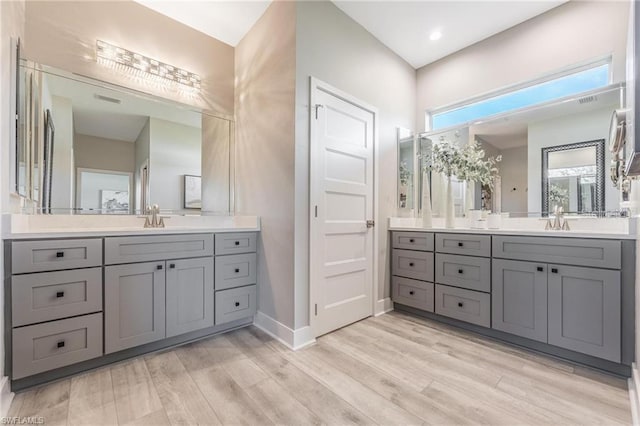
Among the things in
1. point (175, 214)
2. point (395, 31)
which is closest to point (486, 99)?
point (395, 31)

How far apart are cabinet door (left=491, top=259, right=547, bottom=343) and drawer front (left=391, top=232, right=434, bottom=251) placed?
0.58 metres

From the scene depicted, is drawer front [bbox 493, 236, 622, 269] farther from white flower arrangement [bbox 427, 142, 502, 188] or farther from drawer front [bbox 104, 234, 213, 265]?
drawer front [bbox 104, 234, 213, 265]

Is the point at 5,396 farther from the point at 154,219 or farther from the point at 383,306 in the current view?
the point at 383,306

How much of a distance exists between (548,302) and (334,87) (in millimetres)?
2327

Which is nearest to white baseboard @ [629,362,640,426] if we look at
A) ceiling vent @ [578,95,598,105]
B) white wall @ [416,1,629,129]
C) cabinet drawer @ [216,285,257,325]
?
ceiling vent @ [578,95,598,105]

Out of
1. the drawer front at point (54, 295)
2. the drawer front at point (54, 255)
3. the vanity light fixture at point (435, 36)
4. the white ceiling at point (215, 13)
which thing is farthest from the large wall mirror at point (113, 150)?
the vanity light fixture at point (435, 36)

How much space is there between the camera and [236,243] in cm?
244

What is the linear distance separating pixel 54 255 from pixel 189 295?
2.80ft

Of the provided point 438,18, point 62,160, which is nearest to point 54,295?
point 62,160

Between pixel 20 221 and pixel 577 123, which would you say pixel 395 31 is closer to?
pixel 577 123

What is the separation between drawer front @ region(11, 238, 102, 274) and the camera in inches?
60.9

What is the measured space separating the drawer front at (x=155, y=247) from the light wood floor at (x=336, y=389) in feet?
2.29

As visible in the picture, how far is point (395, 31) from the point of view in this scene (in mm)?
2787

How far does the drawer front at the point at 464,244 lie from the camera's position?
2.30 metres
